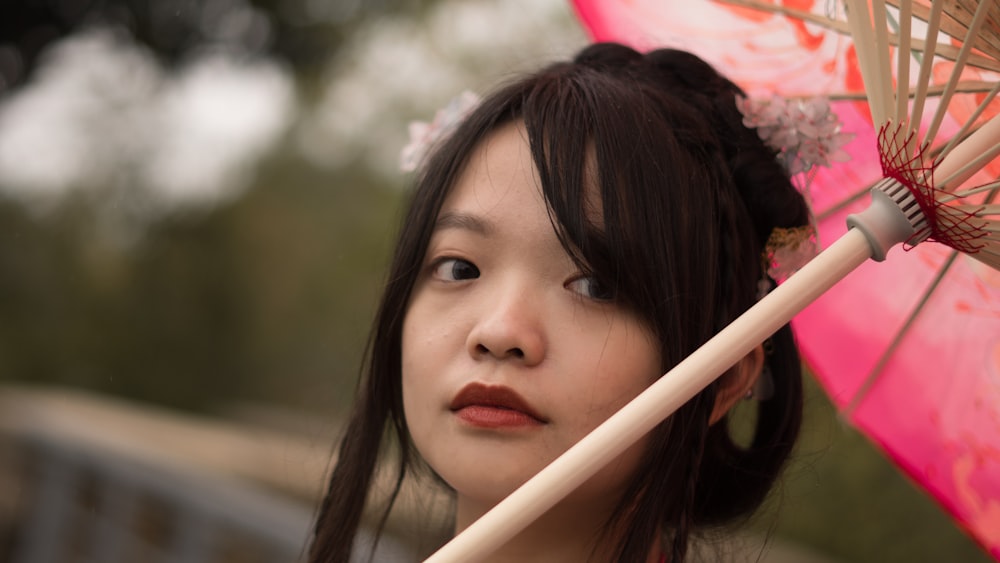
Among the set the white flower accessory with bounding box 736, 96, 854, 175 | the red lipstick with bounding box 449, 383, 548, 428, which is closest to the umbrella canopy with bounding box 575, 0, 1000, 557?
the white flower accessory with bounding box 736, 96, 854, 175

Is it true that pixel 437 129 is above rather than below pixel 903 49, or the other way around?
below

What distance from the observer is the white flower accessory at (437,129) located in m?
1.55

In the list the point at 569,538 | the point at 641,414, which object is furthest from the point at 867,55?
the point at 569,538

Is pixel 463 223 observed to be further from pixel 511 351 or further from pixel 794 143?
pixel 794 143

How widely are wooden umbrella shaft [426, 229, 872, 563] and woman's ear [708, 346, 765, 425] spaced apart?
395 millimetres

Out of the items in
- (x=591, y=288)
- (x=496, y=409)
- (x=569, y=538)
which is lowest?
(x=569, y=538)

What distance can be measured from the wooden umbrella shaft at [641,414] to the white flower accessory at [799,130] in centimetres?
44

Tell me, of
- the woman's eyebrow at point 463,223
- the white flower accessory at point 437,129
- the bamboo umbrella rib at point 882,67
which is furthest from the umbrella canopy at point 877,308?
the woman's eyebrow at point 463,223

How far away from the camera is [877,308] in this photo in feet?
5.46

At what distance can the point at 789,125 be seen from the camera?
1.42 metres

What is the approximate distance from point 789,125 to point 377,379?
709mm

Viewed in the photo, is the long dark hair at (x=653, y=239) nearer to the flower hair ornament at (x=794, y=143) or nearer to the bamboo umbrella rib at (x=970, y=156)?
the flower hair ornament at (x=794, y=143)

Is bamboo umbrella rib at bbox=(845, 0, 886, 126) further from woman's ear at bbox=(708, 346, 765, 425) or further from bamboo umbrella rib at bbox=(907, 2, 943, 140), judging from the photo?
woman's ear at bbox=(708, 346, 765, 425)

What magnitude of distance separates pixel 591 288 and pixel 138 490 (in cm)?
272
